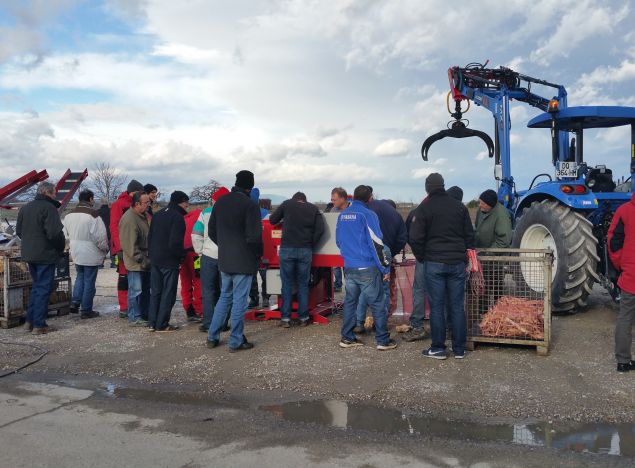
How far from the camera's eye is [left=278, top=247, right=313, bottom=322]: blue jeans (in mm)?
7707

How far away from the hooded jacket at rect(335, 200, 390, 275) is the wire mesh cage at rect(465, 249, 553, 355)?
1.11 m

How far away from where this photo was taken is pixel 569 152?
8.47 meters

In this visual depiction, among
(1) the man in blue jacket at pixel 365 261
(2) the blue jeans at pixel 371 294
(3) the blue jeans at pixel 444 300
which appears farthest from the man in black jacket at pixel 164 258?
(3) the blue jeans at pixel 444 300

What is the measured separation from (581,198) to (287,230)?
12.8ft

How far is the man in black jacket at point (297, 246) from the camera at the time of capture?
767 centimetres

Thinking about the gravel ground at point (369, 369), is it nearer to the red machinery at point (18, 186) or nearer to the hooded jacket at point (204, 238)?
the hooded jacket at point (204, 238)

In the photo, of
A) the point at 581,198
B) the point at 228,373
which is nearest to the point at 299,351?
the point at 228,373

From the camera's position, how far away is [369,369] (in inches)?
230

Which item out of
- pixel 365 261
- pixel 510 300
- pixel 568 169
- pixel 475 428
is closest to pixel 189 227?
pixel 365 261

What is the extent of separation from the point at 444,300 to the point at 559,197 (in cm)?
261

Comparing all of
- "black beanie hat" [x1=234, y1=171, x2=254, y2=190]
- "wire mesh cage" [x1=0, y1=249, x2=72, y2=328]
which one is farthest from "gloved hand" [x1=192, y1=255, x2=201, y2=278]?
"black beanie hat" [x1=234, y1=171, x2=254, y2=190]

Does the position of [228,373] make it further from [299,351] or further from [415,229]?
[415,229]

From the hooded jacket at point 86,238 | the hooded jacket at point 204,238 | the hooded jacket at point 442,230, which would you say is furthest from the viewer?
the hooded jacket at point 86,238

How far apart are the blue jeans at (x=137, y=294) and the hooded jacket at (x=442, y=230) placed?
4.17m
